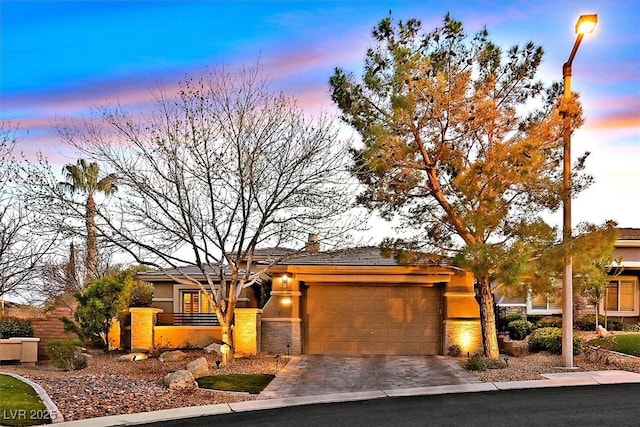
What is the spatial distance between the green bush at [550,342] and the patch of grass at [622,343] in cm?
103

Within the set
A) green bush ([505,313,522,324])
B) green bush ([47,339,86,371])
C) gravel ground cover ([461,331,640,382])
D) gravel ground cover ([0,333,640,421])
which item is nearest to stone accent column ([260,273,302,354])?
gravel ground cover ([0,333,640,421])

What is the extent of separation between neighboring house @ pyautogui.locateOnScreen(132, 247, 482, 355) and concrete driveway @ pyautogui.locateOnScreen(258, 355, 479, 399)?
95 cm

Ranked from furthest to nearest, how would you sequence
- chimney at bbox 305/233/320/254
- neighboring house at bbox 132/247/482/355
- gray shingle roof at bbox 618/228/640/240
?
1. gray shingle roof at bbox 618/228/640/240
2. neighboring house at bbox 132/247/482/355
3. chimney at bbox 305/233/320/254

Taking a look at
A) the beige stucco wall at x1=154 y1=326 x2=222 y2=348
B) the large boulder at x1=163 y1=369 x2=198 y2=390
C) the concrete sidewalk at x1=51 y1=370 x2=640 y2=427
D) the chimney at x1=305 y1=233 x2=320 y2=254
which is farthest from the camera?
the beige stucco wall at x1=154 y1=326 x2=222 y2=348

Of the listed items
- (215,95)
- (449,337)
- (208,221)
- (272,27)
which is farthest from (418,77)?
(449,337)

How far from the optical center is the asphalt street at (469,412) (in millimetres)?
9828

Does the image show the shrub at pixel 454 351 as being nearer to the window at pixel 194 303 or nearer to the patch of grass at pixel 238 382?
the patch of grass at pixel 238 382

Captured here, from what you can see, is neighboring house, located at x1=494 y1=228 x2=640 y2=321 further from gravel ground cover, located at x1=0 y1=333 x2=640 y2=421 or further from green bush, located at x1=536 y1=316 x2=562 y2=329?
gravel ground cover, located at x1=0 y1=333 x2=640 y2=421

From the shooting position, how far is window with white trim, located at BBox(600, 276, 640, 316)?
24.6 meters

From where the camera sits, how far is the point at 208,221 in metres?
16.6

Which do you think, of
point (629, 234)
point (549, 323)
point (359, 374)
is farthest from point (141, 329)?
point (629, 234)

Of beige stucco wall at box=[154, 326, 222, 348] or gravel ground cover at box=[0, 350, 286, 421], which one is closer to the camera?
gravel ground cover at box=[0, 350, 286, 421]

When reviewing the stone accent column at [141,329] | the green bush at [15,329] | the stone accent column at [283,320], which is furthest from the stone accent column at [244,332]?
the green bush at [15,329]

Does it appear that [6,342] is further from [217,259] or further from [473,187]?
[473,187]
